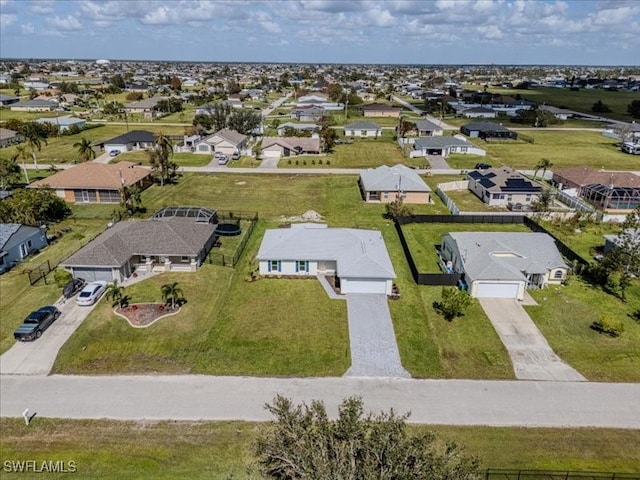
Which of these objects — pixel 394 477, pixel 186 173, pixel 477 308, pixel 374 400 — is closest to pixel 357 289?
pixel 477 308

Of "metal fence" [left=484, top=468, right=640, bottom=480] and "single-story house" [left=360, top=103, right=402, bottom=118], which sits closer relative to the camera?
"metal fence" [left=484, top=468, right=640, bottom=480]

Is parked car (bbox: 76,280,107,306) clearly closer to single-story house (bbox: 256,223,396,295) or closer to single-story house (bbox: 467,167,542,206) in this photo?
→ single-story house (bbox: 256,223,396,295)

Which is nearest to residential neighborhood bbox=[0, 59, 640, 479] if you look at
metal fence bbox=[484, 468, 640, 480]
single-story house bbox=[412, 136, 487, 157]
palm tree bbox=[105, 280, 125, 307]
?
palm tree bbox=[105, 280, 125, 307]

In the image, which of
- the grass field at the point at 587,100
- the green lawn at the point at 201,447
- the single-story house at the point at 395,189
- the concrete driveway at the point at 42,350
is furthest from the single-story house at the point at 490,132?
the concrete driveway at the point at 42,350

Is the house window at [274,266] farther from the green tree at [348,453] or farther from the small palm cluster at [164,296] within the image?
the green tree at [348,453]

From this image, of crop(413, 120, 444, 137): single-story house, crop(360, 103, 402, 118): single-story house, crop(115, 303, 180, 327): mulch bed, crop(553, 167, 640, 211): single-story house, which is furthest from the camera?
crop(360, 103, 402, 118): single-story house
